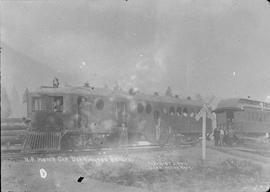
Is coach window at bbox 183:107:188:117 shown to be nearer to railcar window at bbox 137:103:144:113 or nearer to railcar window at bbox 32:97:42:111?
railcar window at bbox 137:103:144:113

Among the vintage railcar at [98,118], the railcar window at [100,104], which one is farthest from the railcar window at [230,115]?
the railcar window at [100,104]

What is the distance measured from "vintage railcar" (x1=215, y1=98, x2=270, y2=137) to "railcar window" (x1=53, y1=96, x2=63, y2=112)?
4.20 m

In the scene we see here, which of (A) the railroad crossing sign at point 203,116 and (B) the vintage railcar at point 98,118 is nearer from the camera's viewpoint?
(A) the railroad crossing sign at point 203,116

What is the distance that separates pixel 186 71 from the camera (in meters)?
6.61

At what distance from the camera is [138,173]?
6285 millimetres

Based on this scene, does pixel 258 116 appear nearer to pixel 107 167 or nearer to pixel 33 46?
pixel 107 167

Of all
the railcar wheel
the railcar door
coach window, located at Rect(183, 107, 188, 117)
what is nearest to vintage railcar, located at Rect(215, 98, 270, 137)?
coach window, located at Rect(183, 107, 188, 117)

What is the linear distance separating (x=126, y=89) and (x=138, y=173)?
1.94 metres

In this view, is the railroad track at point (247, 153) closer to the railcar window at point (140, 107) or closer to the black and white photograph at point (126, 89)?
the black and white photograph at point (126, 89)

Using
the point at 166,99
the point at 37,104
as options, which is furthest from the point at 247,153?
the point at 37,104

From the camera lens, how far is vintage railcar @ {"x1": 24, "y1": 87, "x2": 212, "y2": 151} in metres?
7.01

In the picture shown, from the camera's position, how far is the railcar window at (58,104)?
7.58 metres

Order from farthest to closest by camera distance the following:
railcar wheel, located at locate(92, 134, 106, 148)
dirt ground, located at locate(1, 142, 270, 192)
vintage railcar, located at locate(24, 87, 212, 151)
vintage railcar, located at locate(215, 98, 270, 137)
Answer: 1. vintage railcar, located at locate(215, 98, 270, 137)
2. railcar wheel, located at locate(92, 134, 106, 148)
3. vintage railcar, located at locate(24, 87, 212, 151)
4. dirt ground, located at locate(1, 142, 270, 192)

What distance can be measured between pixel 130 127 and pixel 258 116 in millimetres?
3747
